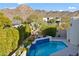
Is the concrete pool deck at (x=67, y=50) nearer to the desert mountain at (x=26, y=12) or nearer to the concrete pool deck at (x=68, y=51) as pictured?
the concrete pool deck at (x=68, y=51)

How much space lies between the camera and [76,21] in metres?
2.44

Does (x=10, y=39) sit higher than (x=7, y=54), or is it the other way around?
(x=10, y=39)

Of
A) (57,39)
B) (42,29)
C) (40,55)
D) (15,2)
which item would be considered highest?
(15,2)

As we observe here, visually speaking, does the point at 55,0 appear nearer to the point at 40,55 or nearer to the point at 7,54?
the point at 40,55

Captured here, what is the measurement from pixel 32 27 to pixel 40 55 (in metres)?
0.43

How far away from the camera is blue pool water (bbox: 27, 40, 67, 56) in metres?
2.51

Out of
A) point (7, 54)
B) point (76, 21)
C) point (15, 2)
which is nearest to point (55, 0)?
point (76, 21)

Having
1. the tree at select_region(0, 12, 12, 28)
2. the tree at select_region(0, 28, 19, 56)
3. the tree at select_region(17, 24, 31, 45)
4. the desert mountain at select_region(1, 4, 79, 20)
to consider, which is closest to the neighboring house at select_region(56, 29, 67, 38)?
the desert mountain at select_region(1, 4, 79, 20)

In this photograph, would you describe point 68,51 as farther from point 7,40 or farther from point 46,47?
point 7,40

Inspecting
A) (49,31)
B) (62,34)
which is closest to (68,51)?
(62,34)

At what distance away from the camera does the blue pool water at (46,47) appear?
2.51 meters

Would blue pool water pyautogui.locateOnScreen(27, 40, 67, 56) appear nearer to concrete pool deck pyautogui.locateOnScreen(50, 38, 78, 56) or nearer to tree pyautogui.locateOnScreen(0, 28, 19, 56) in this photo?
concrete pool deck pyautogui.locateOnScreen(50, 38, 78, 56)

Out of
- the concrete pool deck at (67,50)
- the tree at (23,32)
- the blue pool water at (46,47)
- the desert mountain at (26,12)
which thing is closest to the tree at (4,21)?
the desert mountain at (26,12)

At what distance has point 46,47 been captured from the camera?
98.8 inches
